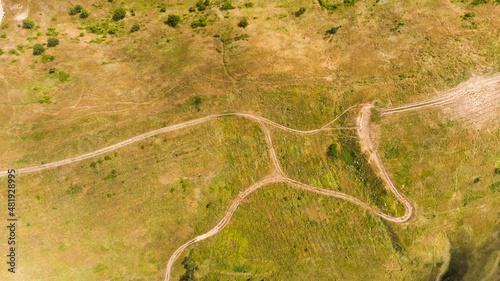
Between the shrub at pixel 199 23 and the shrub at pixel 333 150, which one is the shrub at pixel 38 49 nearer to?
the shrub at pixel 199 23

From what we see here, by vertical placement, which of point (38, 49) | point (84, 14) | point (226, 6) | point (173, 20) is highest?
point (226, 6)

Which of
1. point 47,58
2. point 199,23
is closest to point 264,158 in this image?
point 199,23

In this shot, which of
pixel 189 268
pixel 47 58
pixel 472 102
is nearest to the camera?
pixel 189 268

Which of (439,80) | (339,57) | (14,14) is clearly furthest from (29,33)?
(439,80)

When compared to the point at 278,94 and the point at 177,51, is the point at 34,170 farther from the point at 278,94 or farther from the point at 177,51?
the point at 278,94

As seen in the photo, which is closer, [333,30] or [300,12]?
[333,30]

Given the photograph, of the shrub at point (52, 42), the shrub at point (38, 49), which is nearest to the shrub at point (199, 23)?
the shrub at point (52, 42)

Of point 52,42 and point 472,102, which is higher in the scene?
point 52,42

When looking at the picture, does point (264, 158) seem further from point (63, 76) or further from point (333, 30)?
point (63, 76)

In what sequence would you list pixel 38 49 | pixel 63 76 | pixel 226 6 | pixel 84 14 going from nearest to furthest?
pixel 63 76, pixel 38 49, pixel 226 6, pixel 84 14
